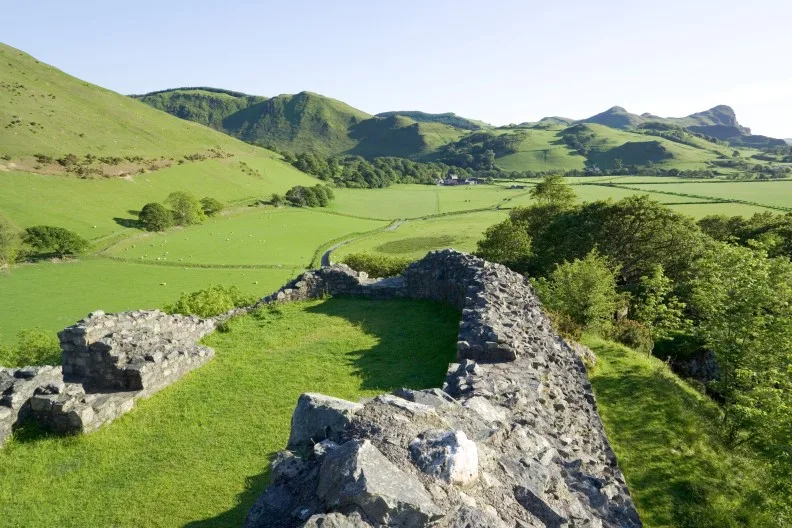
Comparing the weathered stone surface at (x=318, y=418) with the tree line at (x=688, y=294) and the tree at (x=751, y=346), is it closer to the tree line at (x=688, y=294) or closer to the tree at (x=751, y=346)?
the tree line at (x=688, y=294)

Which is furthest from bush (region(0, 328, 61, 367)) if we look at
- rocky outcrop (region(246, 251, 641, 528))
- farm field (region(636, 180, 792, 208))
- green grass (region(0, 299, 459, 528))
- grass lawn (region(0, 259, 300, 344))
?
farm field (region(636, 180, 792, 208))

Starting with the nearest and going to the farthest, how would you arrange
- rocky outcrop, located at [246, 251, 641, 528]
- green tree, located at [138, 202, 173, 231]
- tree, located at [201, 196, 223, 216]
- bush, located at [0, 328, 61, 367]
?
rocky outcrop, located at [246, 251, 641, 528]
bush, located at [0, 328, 61, 367]
green tree, located at [138, 202, 173, 231]
tree, located at [201, 196, 223, 216]

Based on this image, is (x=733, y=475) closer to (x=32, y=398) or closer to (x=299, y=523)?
(x=299, y=523)

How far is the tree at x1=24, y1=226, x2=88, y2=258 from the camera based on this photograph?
65.1 metres

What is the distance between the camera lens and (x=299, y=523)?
19.0ft

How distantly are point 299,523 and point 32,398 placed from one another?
1137 centimetres

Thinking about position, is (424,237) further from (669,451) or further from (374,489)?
(374,489)

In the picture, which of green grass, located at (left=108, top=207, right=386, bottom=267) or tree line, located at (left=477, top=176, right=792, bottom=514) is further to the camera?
green grass, located at (left=108, top=207, right=386, bottom=267)

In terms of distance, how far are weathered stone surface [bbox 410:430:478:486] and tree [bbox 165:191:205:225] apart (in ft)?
308

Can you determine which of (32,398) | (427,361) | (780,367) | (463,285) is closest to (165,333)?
(32,398)

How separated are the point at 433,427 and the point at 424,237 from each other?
86218mm

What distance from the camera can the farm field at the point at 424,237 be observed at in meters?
81.2

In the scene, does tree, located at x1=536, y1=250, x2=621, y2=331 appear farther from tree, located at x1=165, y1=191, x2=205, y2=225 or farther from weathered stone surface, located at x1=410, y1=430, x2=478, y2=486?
tree, located at x1=165, y1=191, x2=205, y2=225

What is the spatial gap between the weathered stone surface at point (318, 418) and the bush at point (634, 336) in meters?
18.7
